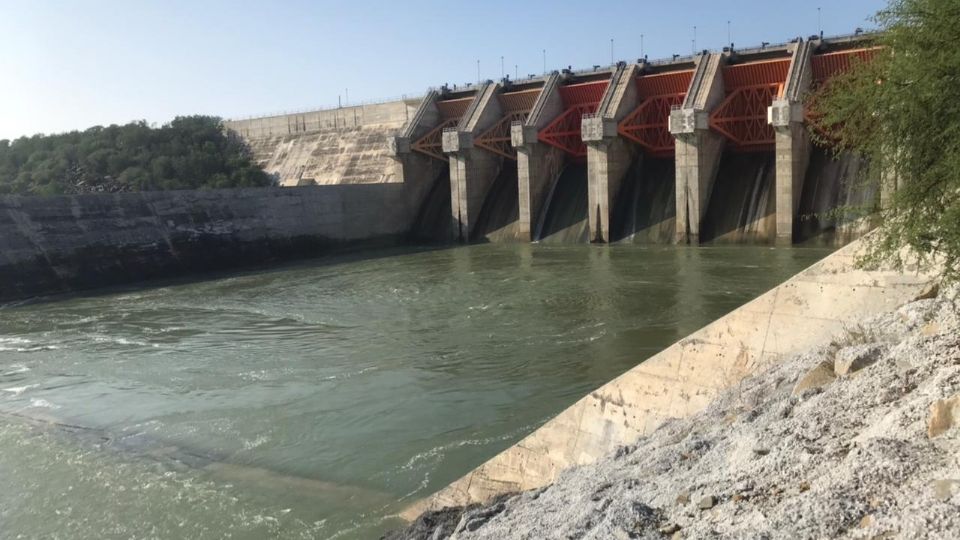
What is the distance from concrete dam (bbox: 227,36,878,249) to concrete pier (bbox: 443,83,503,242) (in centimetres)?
6

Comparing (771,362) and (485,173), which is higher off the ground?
(485,173)

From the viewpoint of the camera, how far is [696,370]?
6.92 metres

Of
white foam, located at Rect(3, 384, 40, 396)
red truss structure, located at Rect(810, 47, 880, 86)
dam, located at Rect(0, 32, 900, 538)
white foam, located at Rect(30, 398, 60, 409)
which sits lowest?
white foam, located at Rect(30, 398, 60, 409)

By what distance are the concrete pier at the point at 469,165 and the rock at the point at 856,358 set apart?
1094 inches

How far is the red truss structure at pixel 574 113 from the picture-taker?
32.0m

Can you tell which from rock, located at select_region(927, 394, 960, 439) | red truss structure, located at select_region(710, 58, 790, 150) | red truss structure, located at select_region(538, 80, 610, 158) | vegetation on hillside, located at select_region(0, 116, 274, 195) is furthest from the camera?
vegetation on hillside, located at select_region(0, 116, 274, 195)

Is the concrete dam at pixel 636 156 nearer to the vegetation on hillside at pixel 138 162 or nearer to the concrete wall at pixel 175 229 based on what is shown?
the concrete wall at pixel 175 229

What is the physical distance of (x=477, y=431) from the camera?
9828 mm

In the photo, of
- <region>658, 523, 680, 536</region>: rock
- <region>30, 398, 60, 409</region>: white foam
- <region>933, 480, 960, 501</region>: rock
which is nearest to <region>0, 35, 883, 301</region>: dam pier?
<region>30, 398, 60, 409</region>: white foam

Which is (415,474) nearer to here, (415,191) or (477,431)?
(477,431)

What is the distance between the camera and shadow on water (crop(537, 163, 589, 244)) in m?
30.3

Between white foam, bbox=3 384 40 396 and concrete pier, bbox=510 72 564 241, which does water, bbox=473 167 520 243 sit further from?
white foam, bbox=3 384 40 396

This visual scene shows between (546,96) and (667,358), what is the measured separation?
26264 millimetres

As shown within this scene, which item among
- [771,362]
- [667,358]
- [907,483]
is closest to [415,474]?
[667,358]
